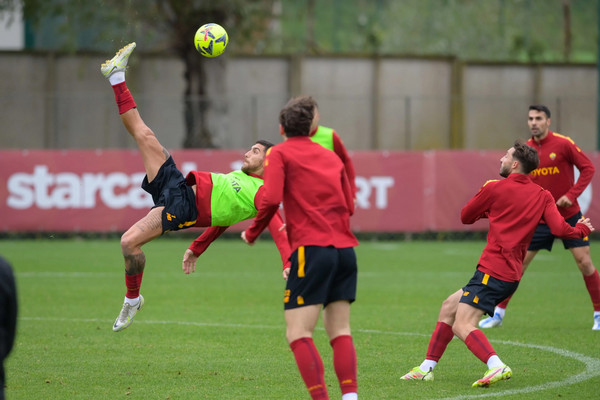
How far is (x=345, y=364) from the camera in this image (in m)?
5.68

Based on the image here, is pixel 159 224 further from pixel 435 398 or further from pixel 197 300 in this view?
pixel 197 300

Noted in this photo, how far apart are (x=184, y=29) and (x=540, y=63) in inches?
393

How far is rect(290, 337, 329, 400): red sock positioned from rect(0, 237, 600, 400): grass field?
1.19 metres

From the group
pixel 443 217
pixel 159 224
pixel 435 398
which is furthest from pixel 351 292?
pixel 443 217

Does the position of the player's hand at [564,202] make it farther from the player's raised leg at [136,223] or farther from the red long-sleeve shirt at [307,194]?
the red long-sleeve shirt at [307,194]

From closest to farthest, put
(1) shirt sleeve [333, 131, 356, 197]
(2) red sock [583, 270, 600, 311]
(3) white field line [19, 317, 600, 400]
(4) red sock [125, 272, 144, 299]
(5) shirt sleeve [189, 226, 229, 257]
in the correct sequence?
(1) shirt sleeve [333, 131, 356, 197]
(3) white field line [19, 317, 600, 400]
(5) shirt sleeve [189, 226, 229, 257]
(4) red sock [125, 272, 144, 299]
(2) red sock [583, 270, 600, 311]

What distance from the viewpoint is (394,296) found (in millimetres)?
12531

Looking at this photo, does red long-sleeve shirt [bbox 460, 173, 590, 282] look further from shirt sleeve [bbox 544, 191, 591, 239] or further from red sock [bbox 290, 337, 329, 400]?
red sock [bbox 290, 337, 329, 400]

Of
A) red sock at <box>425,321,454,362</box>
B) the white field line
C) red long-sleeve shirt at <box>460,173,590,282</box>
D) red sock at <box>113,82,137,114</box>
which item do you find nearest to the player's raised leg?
red sock at <box>113,82,137,114</box>

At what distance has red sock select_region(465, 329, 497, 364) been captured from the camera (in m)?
6.88

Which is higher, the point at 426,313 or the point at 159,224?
the point at 159,224

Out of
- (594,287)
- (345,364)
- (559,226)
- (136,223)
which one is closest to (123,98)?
(136,223)

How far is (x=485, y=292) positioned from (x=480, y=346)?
430 millimetres

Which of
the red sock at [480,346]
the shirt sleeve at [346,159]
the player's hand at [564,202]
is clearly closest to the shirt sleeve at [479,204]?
the red sock at [480,346]
